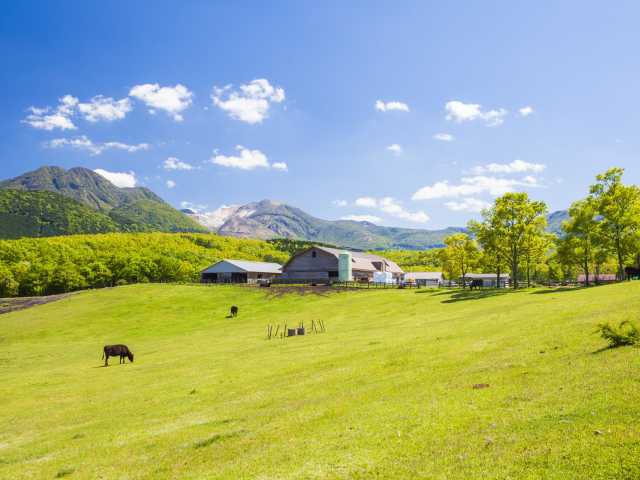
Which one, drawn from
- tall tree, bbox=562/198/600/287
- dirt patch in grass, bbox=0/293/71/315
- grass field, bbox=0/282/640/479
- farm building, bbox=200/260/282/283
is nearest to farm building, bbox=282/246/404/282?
farm building, bbox=200/260/282/283

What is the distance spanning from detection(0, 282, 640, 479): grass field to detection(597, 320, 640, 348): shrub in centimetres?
72

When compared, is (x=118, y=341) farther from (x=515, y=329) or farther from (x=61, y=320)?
(x=515, y=329)

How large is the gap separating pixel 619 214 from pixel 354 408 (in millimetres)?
65597

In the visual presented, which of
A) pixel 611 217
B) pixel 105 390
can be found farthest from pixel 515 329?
pixel 611 217

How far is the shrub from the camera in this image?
18.3 meters

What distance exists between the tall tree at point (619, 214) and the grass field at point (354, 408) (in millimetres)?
37392

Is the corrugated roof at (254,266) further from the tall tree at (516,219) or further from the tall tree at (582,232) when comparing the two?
the tall tree at (582,232)

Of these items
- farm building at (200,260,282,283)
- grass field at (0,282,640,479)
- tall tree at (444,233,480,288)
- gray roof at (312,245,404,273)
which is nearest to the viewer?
grass field at (0,282,640,479)

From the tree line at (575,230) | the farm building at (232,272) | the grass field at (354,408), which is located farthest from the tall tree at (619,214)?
the farm building at (232,272)

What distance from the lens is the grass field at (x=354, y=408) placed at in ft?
35.9

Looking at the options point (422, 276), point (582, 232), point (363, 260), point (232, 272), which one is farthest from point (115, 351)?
point (422, 276)

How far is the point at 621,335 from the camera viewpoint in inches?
730

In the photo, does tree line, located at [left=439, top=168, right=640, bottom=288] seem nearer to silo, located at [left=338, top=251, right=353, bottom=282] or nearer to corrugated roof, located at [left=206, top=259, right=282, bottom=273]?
silo, located at [left=338, top=251, right=353, bottom=282]

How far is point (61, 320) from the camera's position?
72562mm
